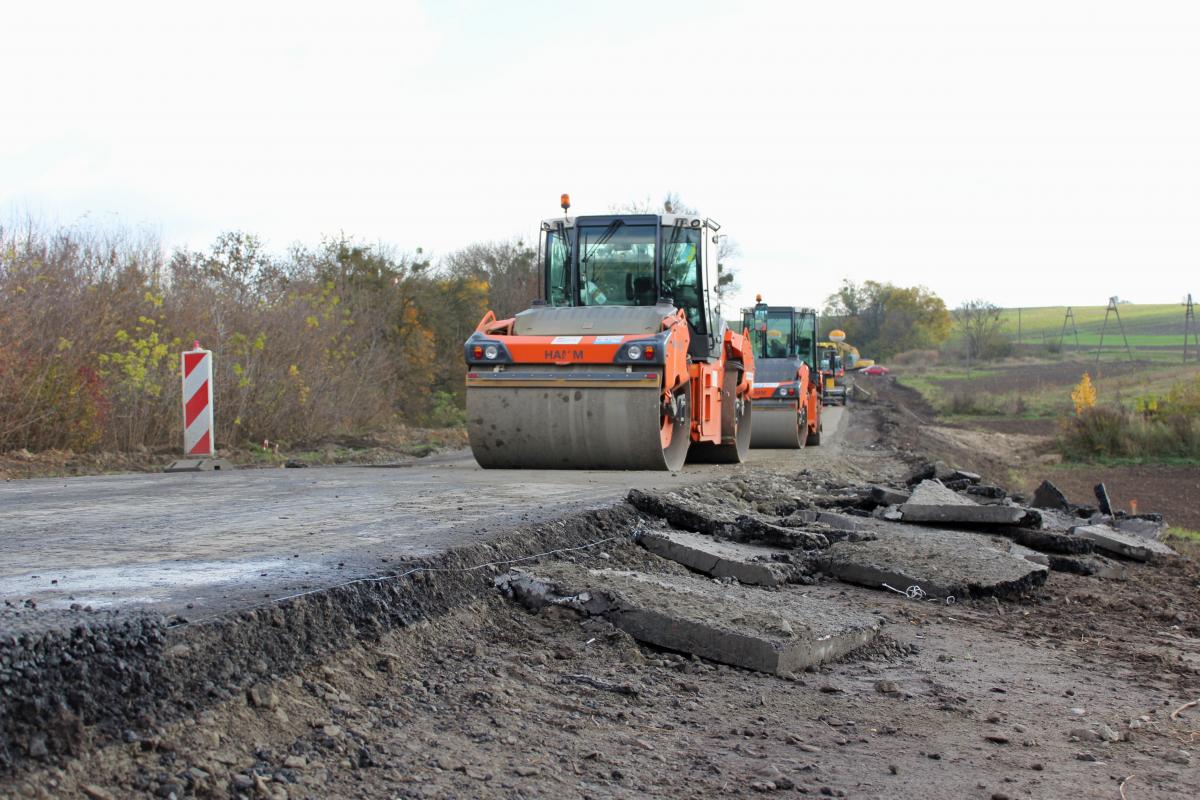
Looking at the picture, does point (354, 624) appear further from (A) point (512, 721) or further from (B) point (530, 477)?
(B) point (530, 477)

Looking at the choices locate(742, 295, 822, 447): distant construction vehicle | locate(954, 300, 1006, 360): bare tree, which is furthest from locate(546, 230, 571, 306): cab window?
locate(954, 300, 1006, 360): bare tree

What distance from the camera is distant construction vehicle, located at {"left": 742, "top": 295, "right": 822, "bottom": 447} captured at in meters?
21.5

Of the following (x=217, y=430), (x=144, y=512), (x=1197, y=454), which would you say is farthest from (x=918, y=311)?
(x=144, y=512)

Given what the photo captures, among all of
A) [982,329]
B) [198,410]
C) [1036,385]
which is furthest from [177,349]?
[982,329]

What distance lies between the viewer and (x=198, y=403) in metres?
12.9

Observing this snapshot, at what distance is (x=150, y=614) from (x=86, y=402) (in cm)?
1115

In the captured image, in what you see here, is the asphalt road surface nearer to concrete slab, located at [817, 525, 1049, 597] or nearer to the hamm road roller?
the hamm road roller

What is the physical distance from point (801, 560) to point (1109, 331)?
400ft

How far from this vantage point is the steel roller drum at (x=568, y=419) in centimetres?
1126

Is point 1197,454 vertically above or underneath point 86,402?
underneath

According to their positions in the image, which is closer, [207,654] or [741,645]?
[207,654]

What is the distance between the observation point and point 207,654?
3.59m

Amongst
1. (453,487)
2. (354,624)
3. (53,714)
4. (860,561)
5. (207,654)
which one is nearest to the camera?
(53,714)

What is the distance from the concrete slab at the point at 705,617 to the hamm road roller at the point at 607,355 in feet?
18.1
